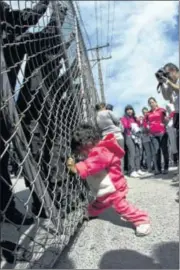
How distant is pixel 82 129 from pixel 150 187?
1570mm

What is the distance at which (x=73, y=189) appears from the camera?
3.00m

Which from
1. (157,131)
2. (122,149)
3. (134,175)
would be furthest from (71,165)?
(157,131)

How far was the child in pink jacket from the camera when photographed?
2.68m

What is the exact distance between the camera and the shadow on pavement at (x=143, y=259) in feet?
6.81

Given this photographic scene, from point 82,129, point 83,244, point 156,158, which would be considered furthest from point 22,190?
point 156,158

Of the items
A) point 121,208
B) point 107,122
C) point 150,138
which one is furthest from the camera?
point 150,138

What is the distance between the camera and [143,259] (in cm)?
216

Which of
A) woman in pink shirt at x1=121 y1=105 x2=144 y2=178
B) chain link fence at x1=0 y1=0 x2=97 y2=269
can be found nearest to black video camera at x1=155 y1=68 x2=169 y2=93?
chain link fence at x1=0 y1=0 x2=97 y2=269

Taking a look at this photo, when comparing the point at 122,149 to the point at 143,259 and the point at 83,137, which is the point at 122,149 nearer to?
the point at 83,137

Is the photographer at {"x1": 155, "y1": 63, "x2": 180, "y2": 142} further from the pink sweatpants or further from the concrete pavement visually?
the pink sweatpants

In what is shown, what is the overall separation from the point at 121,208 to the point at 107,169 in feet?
0.93

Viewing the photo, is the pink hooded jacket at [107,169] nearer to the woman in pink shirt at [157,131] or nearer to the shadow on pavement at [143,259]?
the shadow on pavement at [143,259]

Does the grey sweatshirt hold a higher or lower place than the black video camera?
lower

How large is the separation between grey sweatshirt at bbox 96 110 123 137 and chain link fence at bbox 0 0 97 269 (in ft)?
3.29
